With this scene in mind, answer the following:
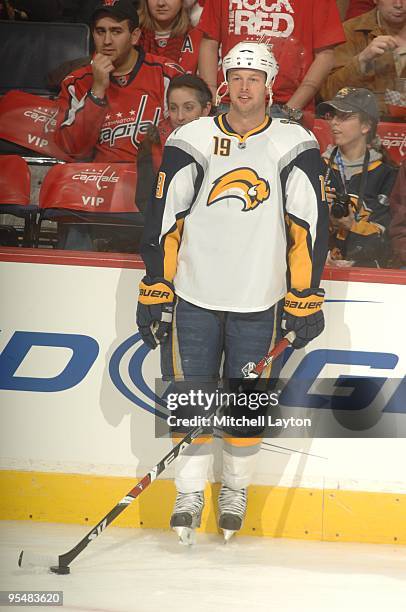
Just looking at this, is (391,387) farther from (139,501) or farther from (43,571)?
(43,571)

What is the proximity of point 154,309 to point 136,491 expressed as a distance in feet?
1.74

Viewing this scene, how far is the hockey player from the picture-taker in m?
3.06

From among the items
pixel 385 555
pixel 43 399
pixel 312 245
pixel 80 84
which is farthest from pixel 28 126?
pixel 385 555

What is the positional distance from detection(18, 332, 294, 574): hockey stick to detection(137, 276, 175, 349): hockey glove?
291 millimetres

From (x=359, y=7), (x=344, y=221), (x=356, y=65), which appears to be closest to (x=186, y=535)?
(x=344, y=221)

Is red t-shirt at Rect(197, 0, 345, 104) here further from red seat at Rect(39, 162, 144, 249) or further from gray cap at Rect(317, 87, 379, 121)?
red seat at Rect(39, 162, 144, 249)

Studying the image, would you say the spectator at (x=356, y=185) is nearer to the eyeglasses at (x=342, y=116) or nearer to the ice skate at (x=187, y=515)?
the eyeglasses at (x=342, y=116)

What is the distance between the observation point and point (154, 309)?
10.1 feet

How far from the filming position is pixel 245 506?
3193mm

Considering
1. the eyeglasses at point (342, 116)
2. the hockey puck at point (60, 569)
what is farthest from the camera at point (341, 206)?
the hockey puck at point (60, 569)

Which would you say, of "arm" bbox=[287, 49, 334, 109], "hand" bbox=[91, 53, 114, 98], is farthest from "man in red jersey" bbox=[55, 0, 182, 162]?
"arm" bbox=[287, 49, 334, 109]

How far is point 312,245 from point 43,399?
999 mm

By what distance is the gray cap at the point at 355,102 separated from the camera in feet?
11.3

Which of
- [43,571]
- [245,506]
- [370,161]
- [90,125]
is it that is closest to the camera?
[43,571]
